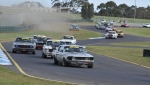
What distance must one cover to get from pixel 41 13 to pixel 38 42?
245 ft

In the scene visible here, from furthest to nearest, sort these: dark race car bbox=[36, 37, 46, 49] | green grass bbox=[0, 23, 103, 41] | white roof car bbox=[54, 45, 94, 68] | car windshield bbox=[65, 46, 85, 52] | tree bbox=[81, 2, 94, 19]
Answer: tree bbox=[81, 2, 94, 19] → green grass bbox=[0, 23, 103, 41] → dark race car bbox=[36, 37, 46, 49] → car windshield bbox=[65, 46, 85, 52] → white roof car bbox=[54, 45, 94, 68]

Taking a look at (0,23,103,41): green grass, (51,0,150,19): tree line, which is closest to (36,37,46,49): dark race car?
(0,23,103,41): green grass

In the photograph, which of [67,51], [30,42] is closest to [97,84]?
[67,51]

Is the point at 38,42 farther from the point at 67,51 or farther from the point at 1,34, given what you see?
the point at 1,34

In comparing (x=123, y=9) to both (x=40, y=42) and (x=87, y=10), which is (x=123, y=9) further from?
(x=40, y=42)

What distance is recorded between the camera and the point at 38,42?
A: 41.9 m

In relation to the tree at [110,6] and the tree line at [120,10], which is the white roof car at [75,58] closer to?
the tree line at [120,10]

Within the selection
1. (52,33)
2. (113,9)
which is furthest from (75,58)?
(113,9)

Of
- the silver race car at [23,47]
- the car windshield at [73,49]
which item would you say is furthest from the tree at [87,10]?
the car windshield at [73,49]

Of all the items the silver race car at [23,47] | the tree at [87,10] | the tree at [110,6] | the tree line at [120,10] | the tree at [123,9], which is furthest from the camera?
the tree at [123,9]

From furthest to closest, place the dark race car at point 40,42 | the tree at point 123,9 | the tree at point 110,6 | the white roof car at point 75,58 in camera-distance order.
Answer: the tree at point 123,9
the tree at point 110,6
the dark race car at point 40,42
the white roof car at point 75,58

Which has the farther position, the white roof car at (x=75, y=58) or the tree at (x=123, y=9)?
the tree at (x=123, y=9)

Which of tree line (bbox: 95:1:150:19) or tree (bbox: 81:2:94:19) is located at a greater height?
tree (bbox: 81:2:94:19)

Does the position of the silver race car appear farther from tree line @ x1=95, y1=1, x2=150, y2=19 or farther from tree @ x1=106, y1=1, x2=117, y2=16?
tree @ x1=106, y1=1, x2=117, y2=16
